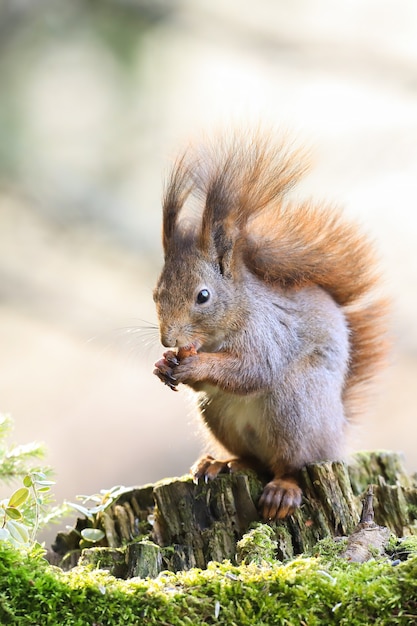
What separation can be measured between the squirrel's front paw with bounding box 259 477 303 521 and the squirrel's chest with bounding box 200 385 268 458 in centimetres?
17

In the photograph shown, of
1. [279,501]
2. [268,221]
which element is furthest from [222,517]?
[268,221]

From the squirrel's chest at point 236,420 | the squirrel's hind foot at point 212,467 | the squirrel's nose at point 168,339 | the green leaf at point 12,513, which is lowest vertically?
the green leaf at point 12,513

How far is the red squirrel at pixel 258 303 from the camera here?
207 cm

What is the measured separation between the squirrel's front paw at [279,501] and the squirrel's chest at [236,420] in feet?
0.54

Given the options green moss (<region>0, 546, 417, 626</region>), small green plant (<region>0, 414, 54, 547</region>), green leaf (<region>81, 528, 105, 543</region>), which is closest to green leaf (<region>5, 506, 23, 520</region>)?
small green plant (<region>0, 414, 54, 547</region>)

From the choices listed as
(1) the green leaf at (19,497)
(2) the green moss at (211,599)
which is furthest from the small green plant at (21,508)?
(2) the green moss at (211,599)

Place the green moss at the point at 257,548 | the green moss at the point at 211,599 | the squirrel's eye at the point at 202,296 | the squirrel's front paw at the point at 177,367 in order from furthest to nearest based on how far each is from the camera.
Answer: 1. the squirrel's eye at the point at 202,296
2. the squirrel's front paw at the point at 177,367
3. the green moss at the point at 257,548
4. the green moss at the point at 211,599

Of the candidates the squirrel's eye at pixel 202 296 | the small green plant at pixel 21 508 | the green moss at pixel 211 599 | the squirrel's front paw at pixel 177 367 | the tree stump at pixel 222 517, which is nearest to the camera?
the green moss at pixel 211 599

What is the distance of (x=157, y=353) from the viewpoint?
2236 millimetres

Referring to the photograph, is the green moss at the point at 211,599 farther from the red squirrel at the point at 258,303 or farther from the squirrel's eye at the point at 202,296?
the squirrel's eye at the point at 202,296

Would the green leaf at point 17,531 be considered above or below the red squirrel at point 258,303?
below

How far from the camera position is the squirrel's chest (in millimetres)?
2113

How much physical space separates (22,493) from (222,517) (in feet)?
1.77

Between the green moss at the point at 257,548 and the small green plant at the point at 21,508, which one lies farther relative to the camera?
the green moss at the point at 257,548
